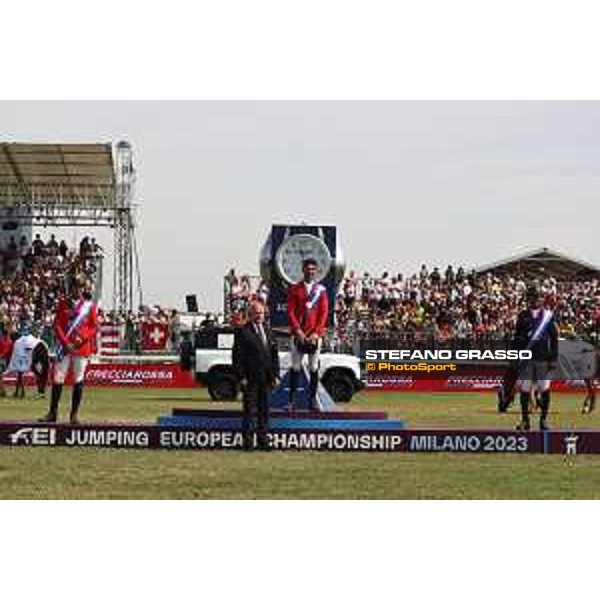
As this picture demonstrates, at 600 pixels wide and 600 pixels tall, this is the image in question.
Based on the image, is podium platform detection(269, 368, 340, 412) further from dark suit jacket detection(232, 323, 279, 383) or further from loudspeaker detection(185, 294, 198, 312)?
loudspeaker detection(185, 294, 198, 312)

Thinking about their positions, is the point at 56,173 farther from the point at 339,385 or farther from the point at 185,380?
the point at 339,385

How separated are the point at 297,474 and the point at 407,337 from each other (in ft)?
81.2

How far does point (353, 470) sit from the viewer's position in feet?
45.6

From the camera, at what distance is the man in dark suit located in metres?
16.0

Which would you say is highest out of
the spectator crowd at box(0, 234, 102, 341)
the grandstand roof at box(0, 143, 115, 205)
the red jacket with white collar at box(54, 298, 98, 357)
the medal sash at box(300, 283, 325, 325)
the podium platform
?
the grandstand roof at box(0, 143, 115, 205)

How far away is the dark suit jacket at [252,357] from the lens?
16062 mm

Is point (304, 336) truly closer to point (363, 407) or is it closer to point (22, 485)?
point (22, 485)

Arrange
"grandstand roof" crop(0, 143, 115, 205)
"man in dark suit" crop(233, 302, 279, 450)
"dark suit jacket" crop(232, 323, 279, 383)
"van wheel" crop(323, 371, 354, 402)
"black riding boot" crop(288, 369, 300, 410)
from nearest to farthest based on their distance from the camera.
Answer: "man in dark suit" crop(233, 302, 279, 450) → "dark suit jacket" crop(232, 323, 279, 383) → "black riding boot" crop(288, 369, 300, 410) → "van wheel" crop(323, 371, 354, 402) → "grandstand roof" crop(0, 143, 115, 205)

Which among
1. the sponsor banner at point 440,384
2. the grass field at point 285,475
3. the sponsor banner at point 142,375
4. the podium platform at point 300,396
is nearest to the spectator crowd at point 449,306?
the sponsor banner at point 440,384

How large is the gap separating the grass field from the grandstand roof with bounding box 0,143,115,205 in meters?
26.7

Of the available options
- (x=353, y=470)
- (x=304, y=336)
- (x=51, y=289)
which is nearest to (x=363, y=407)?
(x=304, y=336)

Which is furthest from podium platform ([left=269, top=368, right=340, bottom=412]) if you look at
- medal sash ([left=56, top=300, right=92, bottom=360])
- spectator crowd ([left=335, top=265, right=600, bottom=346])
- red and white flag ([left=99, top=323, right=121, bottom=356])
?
red and white flag ([left=99, top=323, right=121, bottom=356])

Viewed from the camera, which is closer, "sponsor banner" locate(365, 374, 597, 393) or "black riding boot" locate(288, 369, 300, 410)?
"black riding boot" locate(288, 369, 300, 410)

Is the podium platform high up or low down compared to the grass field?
up
